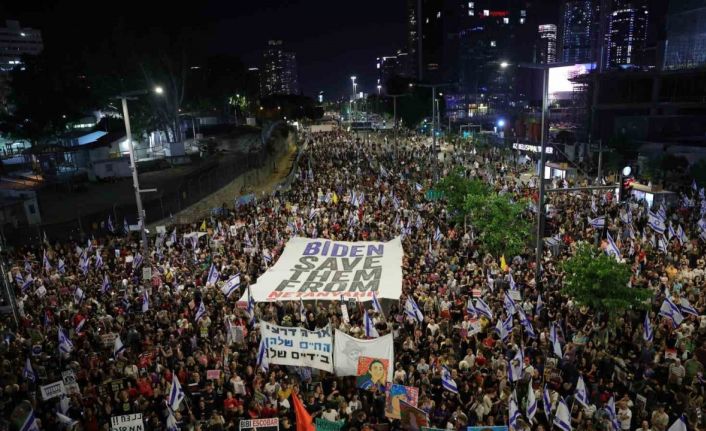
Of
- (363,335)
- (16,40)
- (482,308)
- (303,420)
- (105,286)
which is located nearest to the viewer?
(303,420)

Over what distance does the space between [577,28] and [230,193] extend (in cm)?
17642

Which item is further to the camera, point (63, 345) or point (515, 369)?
point (63, 345)

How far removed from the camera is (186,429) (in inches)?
407

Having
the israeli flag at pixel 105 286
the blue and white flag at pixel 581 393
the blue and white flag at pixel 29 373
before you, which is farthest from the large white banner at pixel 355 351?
the israeli flag at pixel 105 286

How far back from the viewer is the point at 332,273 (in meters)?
16.1

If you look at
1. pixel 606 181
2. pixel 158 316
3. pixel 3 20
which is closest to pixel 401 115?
pixel 606 181

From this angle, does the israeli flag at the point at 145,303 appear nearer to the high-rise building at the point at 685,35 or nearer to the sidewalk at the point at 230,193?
the sidewalk at the point at 230,193

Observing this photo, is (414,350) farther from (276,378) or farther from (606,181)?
(606,181)

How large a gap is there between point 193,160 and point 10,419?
4173 centimetres

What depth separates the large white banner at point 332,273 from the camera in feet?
47.9

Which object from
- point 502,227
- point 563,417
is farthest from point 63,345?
point 502,227

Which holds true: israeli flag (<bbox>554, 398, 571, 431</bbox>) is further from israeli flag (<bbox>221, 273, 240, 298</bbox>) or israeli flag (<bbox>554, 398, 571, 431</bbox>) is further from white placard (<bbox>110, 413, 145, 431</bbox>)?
israeli flag (<bbox>221, 273, 240, 298</bbox>)

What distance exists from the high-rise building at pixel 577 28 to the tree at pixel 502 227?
154818 mm

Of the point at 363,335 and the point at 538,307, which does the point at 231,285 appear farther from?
the point at 538,307
